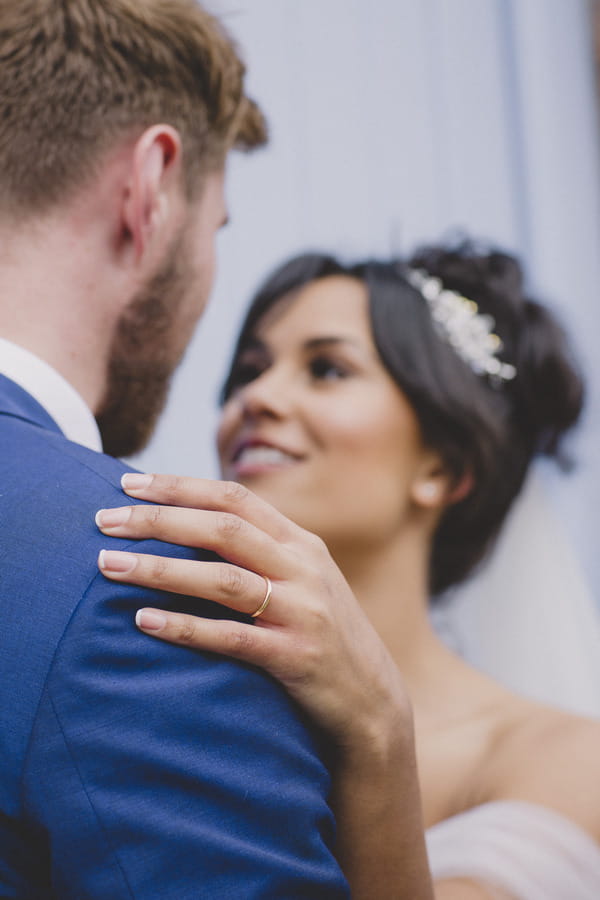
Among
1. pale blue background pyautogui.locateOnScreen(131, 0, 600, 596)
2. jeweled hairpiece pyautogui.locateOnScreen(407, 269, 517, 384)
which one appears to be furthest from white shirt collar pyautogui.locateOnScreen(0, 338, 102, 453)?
pale blue background pyautogui.locateOnScreen(131, 0, 600, 596)

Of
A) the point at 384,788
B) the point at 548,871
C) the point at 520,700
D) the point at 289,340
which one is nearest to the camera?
the point at 384,788

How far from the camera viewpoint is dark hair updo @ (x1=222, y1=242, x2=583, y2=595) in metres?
1.74

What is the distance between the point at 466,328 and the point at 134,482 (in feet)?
4.05

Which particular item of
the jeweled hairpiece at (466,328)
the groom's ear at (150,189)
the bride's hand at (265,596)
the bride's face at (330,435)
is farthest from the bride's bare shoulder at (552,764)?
the groom's ear at (150,189)

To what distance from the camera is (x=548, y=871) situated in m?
1.23

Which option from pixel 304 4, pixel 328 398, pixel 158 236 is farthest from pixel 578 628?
pixel 304 4

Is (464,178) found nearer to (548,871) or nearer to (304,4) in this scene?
(304,4)

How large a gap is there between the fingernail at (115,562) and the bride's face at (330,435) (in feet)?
3.14

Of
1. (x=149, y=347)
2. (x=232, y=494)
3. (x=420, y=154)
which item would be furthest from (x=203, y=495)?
(x=420, y=154)

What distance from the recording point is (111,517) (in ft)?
2.25

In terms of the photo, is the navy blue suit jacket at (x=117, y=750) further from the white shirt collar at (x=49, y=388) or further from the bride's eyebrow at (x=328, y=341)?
the bride's eyebrow at (x=328, y=341)

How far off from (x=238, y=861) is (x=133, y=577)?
0.20 metres

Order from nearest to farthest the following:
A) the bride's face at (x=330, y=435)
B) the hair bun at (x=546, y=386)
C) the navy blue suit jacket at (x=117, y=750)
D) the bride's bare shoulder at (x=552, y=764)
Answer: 1. the navy blue suit jacket at (x=117, y=750)
2. the bride's bare shoulder at (x=552, y=764)
3. the bride's face at (x=330, y=435)
4. the hair bun at (x=546, y=386)

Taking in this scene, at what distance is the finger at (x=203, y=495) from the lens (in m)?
0.73
